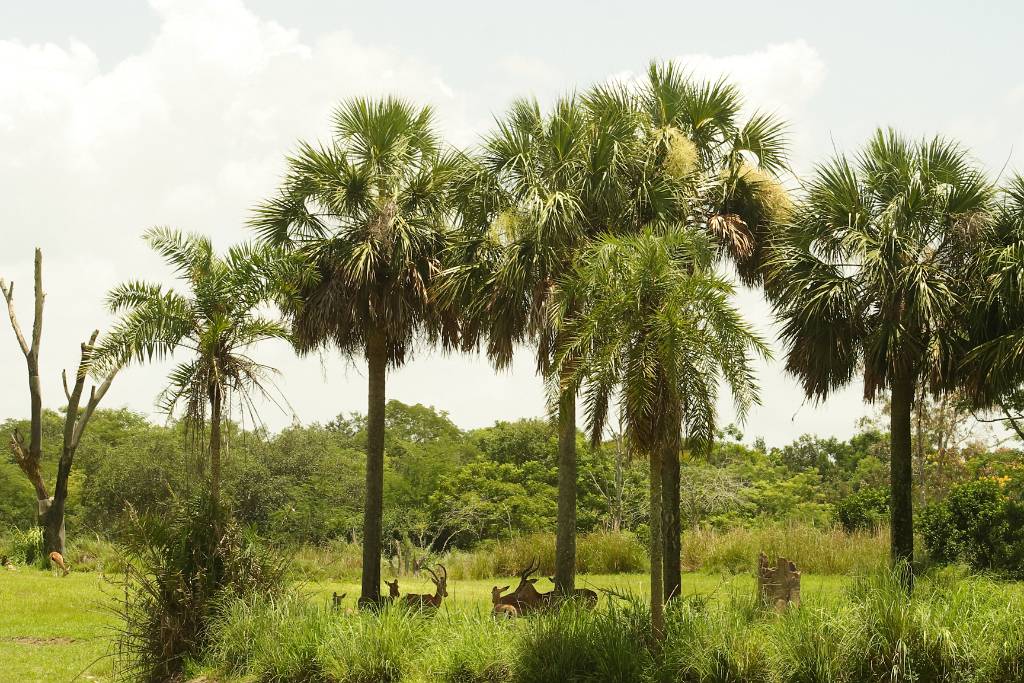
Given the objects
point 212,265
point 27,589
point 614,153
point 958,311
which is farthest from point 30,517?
point 958,311

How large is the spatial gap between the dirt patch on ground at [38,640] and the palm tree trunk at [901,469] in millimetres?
12867

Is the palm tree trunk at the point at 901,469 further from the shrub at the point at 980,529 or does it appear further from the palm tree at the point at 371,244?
the palm tree at the point at 371,244

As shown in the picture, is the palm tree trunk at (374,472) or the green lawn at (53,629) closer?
the green lawn at (53,629)

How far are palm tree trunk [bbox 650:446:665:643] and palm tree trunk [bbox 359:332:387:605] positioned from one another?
716 cm

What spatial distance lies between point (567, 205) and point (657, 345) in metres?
4.32

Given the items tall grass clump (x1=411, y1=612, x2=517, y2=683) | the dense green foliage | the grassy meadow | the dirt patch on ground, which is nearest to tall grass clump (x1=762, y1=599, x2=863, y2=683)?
the grassy meadow

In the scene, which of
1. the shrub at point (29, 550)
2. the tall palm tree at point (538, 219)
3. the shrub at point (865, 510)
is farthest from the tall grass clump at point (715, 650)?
the shrub at point (29, 550)

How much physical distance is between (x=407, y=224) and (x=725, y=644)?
10179 millimetres

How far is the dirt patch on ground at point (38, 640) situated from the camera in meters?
14.2

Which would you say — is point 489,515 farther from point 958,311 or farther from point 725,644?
point 725,644

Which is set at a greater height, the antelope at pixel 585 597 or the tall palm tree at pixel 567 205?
the tall palm tree at pixel 567 205

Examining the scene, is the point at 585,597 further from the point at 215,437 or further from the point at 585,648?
the point at 215,437

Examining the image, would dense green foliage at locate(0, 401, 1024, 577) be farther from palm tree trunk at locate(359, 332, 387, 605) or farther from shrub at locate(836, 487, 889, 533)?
palm tree trunk at locate(359, 332, 387, 605)

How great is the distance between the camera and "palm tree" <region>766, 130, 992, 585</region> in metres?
16.0
